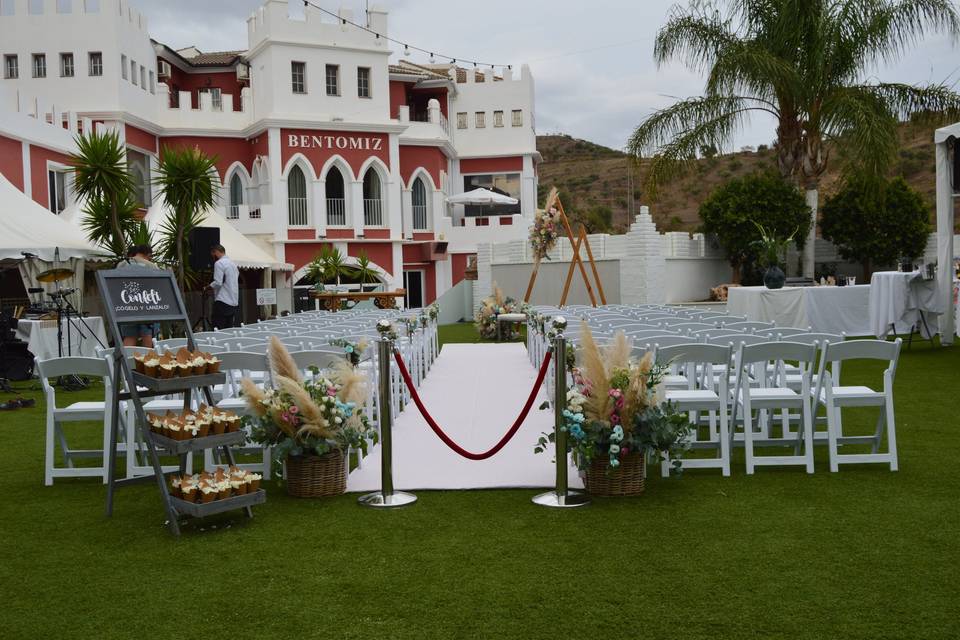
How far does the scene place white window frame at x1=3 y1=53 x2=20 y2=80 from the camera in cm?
2575

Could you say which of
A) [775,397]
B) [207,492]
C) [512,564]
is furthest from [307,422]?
[775,397]

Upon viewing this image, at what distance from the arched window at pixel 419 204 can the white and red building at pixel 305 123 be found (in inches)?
2.0

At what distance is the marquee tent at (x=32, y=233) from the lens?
13.4m

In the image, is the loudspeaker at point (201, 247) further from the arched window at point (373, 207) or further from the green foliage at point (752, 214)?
the arched window at point (373, 207)

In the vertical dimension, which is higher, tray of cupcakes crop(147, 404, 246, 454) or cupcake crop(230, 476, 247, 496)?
tray of cupcakes crop(147, 404, 246, 454)

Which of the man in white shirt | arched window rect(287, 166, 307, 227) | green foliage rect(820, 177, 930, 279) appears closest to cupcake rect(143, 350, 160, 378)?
the man in white shirt

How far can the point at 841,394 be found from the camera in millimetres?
6391

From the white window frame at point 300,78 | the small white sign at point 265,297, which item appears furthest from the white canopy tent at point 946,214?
the white window frame at point 300,78

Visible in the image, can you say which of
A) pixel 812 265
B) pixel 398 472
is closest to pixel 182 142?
pixel 812 265

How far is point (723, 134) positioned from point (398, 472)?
17110mm

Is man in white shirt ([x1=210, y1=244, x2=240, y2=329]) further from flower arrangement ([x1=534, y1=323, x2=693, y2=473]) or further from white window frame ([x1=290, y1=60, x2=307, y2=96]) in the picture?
white window frame ([x1=290, y1=60, x2=307, y2=96])

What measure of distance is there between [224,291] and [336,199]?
1626cm

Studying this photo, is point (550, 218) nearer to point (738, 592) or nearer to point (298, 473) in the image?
point (298, 473)

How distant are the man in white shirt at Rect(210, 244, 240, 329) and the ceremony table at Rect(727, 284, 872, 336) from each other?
836 cm
